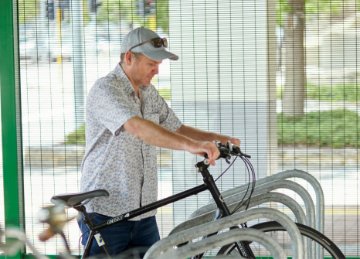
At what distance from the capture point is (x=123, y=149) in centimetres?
497

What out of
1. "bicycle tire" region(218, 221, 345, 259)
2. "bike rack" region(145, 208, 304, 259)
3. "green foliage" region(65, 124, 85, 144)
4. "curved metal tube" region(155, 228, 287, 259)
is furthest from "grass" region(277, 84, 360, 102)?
"curved metal tube" region(155, 228, 287, 259)

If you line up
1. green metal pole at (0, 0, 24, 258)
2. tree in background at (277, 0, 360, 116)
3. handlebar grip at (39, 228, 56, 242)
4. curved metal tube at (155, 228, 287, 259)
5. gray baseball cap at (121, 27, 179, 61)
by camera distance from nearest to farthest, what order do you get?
curved metal tube at (155, 228, 287, 259), handlebar grip at (39, 228, 56, 242), gray baseball cap at (121, 27, 179, 61), tree in background at (277, 0, 360, 116), green metal pole at (0, 0, 24, 258)

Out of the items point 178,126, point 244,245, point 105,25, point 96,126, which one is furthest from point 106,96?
point 105,25

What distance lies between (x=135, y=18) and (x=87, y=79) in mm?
564

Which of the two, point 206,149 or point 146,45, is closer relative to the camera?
point 206,149

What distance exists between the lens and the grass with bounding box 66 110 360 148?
6.80 m

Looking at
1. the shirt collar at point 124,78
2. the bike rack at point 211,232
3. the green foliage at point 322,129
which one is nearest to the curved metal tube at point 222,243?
the bike rack at point 211,232

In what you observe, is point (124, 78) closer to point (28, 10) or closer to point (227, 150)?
point (227, 150)

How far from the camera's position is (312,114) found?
684 centimetres

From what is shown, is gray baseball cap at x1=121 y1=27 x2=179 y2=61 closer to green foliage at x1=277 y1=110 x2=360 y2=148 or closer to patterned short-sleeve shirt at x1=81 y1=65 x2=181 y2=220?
patterned short-sleeve shirt at x1=81 y1=65 x2=181 y2=220

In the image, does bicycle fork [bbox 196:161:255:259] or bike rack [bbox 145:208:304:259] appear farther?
bicycle fork [bbox 196:161:255:259]

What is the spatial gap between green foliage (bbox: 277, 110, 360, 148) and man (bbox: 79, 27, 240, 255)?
1.90 meters

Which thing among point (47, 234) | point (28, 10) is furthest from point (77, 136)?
point (47, 234)

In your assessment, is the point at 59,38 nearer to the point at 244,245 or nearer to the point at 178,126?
the point at 178,126
